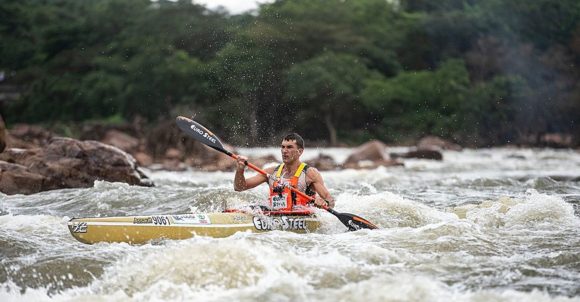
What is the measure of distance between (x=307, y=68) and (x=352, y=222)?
1206 inches

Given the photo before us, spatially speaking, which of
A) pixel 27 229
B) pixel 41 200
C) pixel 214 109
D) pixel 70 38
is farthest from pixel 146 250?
pixel 70 38

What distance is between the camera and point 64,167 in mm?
11984

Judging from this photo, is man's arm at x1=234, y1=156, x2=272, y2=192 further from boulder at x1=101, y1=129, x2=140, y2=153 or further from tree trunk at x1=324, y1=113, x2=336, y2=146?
tree trunk at x1=324, y1=113, x2=336, y2=146

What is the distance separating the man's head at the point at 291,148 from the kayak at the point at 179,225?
0.58 m

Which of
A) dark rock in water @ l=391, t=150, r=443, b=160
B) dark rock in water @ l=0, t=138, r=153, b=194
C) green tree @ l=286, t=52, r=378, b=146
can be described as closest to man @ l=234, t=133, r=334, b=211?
dark rock in water @ l=0, t=138, r=153, b=194

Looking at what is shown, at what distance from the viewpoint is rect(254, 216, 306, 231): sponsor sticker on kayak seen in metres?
7.38

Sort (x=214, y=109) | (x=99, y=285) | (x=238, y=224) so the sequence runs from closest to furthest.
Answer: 1. (x=99, y=285)
2. (x=238, y=224)
3. (x=214, y=109)

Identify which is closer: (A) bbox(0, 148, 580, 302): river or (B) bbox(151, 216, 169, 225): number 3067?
(A) bbox(0, 148, 580, 302): river

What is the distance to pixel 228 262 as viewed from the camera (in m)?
5.76

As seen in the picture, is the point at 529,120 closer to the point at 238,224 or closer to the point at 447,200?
the point at 447,200

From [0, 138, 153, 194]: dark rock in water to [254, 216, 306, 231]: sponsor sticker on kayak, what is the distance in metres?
5.33

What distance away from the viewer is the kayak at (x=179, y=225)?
22.4ft

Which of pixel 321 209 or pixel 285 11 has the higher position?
pixel 285 11

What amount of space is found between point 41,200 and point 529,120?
33399mm
